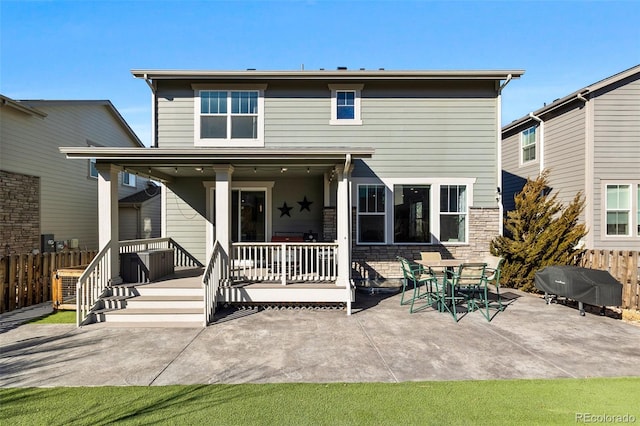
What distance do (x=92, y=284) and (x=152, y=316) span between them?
138 cm

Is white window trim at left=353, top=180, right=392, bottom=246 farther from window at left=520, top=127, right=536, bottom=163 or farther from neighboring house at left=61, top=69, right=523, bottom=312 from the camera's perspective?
window at left=520, top=127, right=536, bottom=163

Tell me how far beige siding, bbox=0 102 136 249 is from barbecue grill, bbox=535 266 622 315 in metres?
14.6

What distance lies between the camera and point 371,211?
8.89m

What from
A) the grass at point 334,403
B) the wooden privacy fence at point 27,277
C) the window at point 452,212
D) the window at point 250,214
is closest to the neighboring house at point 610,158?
the window at point 452,212

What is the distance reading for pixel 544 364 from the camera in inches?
159

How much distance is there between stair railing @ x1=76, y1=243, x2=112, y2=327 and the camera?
18.2ft

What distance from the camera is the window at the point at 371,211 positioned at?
889 cm

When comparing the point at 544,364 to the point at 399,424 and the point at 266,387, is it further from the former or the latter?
the point at 266,387

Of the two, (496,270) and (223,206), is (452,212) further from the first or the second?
(223,206)

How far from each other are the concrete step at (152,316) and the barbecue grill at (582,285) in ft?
23.7

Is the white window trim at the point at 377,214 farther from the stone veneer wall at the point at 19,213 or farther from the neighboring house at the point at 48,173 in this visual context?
the stone veneer wall at the point at 19,213

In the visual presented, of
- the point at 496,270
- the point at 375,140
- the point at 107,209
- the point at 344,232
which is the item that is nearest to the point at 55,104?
the point at 107,209

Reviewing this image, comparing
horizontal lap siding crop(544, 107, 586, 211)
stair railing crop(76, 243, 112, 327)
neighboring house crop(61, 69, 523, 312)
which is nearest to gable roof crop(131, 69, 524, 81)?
neighboring house crop(61, 69, 523, 312)

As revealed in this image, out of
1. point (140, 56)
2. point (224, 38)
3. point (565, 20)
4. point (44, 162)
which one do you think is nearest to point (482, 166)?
point (565, 20)
